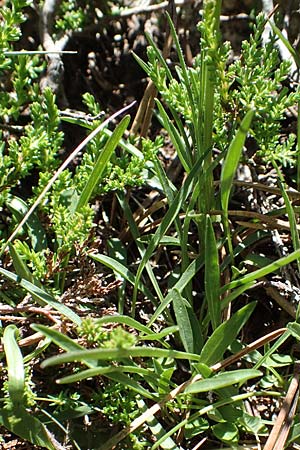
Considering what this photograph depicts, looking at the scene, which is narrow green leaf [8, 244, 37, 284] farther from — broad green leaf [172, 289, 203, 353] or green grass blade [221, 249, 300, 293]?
green grass blade [221, 249, 300, 293]

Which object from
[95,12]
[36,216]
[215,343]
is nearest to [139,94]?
[95,12]

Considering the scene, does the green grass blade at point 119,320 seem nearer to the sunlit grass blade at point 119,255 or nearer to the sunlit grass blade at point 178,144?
the sunlit grass blade at point 119,255

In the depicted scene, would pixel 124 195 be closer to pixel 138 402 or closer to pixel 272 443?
pixel 138 402

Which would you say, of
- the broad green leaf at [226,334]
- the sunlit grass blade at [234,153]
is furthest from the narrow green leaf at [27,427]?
the sunlit grass blade at [234,153]

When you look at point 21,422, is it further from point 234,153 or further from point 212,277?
point 234,153

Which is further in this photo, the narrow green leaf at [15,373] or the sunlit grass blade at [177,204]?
the sunlit grass blade at [177,204]

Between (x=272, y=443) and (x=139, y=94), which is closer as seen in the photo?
(x=272, y=443)

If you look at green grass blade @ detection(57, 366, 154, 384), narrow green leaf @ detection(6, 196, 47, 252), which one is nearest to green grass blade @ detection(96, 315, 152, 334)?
green grass blade @ detection(57, 366, 154, 384)
